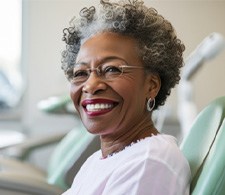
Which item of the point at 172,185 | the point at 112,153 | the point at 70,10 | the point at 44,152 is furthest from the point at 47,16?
the point at 172,185

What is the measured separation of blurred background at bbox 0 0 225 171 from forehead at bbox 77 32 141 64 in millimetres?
2000

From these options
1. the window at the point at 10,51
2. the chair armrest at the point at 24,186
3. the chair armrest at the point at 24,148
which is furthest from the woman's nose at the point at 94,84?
the window at the point at 10,51

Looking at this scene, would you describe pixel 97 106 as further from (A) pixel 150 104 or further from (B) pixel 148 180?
(B) pixel 148 180

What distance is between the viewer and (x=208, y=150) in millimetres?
1130

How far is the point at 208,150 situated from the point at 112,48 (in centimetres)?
35

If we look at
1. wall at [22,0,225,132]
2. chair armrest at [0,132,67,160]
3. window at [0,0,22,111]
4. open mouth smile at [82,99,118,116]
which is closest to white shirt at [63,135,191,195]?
open mouth smile at [82,99,118,116]

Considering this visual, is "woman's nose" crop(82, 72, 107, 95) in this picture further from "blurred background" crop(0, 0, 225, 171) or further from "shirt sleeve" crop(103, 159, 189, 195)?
"blurred background" crop(0, 0, 225, 171)

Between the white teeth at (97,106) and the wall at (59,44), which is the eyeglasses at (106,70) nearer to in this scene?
the white teeth at (97,106)

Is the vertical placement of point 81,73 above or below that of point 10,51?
above

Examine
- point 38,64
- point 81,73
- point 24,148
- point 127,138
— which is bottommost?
point 24,148

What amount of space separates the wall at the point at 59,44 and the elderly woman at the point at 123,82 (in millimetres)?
1906

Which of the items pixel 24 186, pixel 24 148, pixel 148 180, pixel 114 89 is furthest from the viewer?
pixel 24 148

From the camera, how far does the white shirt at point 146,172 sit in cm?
94

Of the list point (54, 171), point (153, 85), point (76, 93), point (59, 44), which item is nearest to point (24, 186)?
point (54, 171)
